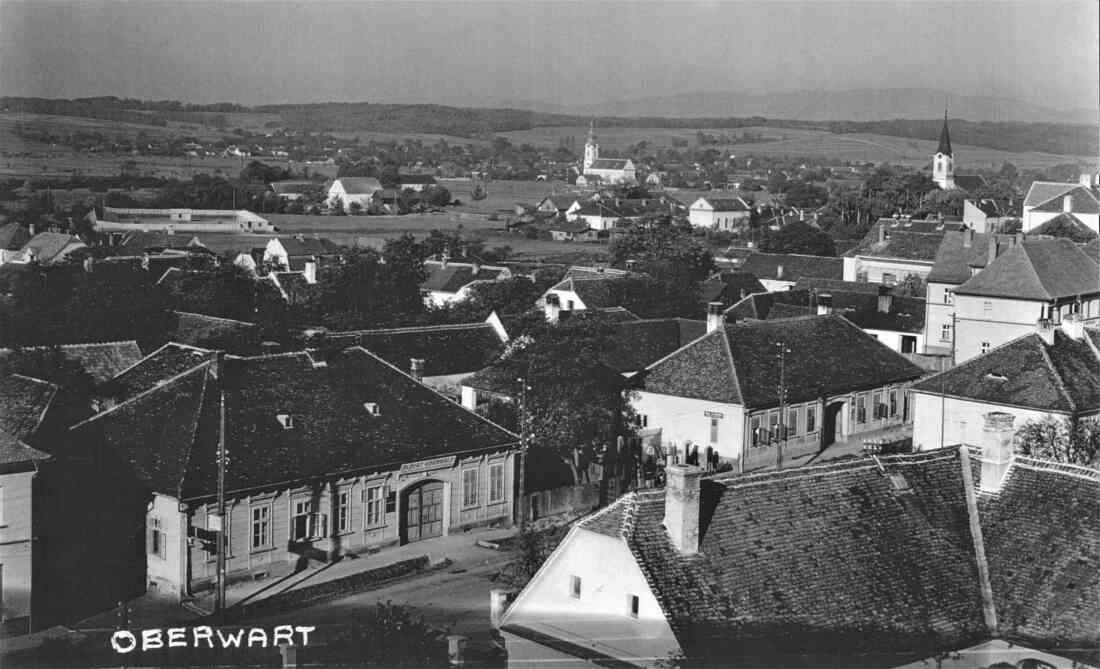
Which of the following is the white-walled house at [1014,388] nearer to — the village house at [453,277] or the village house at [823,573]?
the village house at [823,573]

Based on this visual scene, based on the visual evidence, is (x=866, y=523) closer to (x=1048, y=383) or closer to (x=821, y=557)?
(x=821, y=557)

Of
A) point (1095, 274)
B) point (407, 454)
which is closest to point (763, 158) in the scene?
point (1095, 274)

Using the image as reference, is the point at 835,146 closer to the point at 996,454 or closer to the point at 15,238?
the point at 15,238

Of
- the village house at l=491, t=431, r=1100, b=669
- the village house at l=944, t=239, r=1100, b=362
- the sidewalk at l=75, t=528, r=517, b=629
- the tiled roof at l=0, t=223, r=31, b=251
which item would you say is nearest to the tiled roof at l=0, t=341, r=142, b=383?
the sidewalk at l=75, t=528, r=517, b=629

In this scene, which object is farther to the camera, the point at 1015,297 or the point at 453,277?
the point at 453,277

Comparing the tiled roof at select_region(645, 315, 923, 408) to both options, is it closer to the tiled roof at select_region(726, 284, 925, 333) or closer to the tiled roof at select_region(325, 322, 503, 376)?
the tiled roof at select_region(325, 322, 503, 376)

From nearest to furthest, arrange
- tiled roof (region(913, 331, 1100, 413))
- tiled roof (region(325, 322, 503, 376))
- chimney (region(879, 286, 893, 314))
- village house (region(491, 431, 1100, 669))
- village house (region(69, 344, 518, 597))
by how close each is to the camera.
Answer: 1. village house (region(491, 431, 1100, 669))
2. village house (region(69, 344, 518, 597))
3. tiled roof (region(913, 331, 1100, 413))
4. tiled roof (region(325, 322, 503, 376))
5. chimney (region(879, 286, 893, 314))

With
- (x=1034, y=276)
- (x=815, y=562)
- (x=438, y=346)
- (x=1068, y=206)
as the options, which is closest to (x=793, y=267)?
(x=1068, y=206)

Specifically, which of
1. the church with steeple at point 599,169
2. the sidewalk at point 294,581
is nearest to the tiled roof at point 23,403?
the sidewalk at point 294,581
